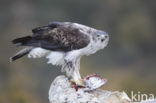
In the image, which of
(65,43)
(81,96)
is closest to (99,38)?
(65,43)

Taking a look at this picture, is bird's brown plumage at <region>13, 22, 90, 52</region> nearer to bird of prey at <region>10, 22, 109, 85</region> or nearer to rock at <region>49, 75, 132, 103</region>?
bird of prey at <region>10, 22, 109, 85</region>

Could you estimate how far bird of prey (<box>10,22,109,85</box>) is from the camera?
5.84 metres

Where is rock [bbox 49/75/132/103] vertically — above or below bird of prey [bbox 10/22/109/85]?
below

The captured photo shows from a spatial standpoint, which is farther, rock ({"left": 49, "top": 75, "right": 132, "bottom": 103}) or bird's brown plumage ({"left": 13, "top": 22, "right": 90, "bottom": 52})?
bird's brown plumage ({"left": 13, "top": 22, "right": 90, "bottom": 52})

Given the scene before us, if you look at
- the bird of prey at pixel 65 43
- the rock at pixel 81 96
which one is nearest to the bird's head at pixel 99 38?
the bird of prey at pixel 65 43

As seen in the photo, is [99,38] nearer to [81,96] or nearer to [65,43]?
[65,43]

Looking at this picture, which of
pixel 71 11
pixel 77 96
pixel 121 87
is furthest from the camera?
pixel 71 11

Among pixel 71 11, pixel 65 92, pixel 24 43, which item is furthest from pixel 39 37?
pixel 71 11

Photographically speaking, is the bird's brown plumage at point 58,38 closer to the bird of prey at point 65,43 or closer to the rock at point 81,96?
the bird of prey at point 65,43

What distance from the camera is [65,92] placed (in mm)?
5871

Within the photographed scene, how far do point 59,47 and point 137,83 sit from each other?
4.61 meters

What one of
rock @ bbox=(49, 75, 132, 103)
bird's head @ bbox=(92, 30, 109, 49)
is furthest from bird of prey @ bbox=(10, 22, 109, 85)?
rock @ bbox=(49, 75, 132, 103)

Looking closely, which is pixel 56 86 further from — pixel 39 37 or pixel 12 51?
pixel 12 51

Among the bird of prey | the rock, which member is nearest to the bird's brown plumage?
the bird of prey
